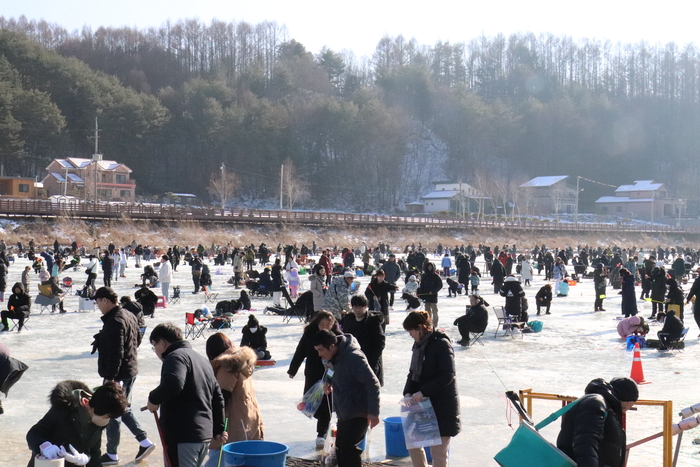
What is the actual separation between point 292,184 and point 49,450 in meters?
75.9

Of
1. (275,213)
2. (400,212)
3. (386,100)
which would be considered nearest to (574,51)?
(386,100)

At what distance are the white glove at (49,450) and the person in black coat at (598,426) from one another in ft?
8.59

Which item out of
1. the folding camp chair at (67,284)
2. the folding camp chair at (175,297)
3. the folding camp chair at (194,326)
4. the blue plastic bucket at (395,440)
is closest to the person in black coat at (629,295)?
the folding camp chair at (194,326)

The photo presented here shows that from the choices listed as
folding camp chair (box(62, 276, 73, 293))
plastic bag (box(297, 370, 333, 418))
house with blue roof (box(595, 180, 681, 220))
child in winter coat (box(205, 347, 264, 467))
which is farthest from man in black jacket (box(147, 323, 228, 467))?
house with blue roof (box(595, 180, 681, 220))

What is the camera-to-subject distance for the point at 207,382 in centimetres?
434

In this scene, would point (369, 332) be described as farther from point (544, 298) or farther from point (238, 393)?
point (544, 298)

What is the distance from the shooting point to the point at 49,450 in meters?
4.02

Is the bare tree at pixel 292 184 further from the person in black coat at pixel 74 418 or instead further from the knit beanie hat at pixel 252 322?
→ the person in black coat at pixel 74 418

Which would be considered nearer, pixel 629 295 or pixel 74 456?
pixel 74 456

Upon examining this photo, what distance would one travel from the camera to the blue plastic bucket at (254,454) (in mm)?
4457

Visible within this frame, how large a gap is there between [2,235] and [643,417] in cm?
4379

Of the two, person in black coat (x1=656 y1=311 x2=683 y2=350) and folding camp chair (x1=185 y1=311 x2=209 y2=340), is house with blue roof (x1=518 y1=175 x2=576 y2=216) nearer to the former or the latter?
person in black coat (x1=656 y1=311 x2=683 y2=350)

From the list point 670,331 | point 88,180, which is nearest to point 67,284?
point 670,331

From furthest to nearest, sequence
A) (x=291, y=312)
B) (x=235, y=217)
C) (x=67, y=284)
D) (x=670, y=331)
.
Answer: (x=235, y=217)
(x=67, y=284)
(x=291, y=312)
(x=670, y=331)
